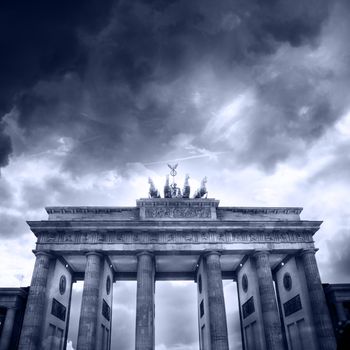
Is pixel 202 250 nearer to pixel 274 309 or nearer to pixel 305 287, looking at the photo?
pixel 274 309

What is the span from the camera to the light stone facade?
90.5ft

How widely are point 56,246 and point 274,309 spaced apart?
71.1ft

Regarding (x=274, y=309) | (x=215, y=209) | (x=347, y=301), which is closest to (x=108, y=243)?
(x=215, y=209)

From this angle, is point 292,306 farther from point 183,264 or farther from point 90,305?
point 90,305

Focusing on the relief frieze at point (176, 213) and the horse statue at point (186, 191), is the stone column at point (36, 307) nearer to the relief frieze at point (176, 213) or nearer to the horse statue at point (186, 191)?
the relief frieze at point (176, 213)

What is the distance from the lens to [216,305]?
2812cm

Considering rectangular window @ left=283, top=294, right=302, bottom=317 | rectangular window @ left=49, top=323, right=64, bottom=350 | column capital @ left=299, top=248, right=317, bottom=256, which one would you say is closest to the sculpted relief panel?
column capital @ left=299, top=248, right=317, bottom=256

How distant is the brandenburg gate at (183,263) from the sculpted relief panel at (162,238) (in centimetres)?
10

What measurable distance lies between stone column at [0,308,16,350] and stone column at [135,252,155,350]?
1111 centimetres

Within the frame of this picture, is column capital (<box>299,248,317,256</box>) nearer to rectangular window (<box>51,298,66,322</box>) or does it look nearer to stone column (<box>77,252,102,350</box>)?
stone column (<box>77,252,102,350</box>)

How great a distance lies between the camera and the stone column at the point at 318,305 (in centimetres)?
2725

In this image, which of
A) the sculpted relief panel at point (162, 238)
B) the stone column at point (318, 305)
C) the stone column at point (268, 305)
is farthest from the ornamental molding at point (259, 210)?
the stone column at point (318, 305)

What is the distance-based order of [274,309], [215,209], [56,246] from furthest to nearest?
[215,209] < [56,246] < [274,309]

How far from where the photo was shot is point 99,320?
2962cm
